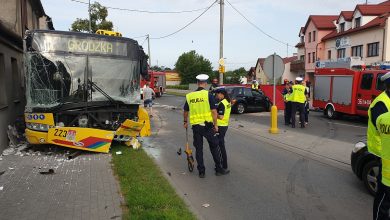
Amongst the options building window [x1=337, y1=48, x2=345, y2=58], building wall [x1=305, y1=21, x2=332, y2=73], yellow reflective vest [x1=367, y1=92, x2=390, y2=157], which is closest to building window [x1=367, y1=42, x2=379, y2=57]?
building window [x1=337, y1=48, x2=345, y2=58]

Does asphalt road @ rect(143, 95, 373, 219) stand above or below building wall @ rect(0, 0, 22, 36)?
below

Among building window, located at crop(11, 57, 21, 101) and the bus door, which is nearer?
building window, located at crop(11, 57, 21, 101)

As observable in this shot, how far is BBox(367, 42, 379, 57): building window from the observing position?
1367 inches

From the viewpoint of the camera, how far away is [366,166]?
628cm

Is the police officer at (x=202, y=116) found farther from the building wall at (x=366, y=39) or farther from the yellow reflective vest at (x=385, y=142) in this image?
the building wall at (x=366, y=39)

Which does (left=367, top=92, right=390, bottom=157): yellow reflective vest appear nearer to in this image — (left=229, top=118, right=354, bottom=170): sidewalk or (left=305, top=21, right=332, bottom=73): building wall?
(left=229, top=118, right=354, bottom=170): sidewalk

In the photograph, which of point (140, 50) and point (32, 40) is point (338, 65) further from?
point (32, 40)

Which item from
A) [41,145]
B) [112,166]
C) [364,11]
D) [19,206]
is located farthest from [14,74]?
[364,11]

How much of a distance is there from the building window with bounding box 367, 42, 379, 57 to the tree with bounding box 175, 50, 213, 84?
66368 millimetres

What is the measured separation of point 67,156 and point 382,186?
Result: 284 inches

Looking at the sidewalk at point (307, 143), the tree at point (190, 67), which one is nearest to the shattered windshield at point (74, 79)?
the sidewalk at point (307, 143)

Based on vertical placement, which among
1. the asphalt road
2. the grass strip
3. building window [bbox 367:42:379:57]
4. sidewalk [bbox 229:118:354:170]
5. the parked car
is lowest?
sidewalk [bbox 229:118:354:170]

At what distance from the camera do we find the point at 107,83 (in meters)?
9.77

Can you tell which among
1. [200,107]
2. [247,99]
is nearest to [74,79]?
[200,107]
